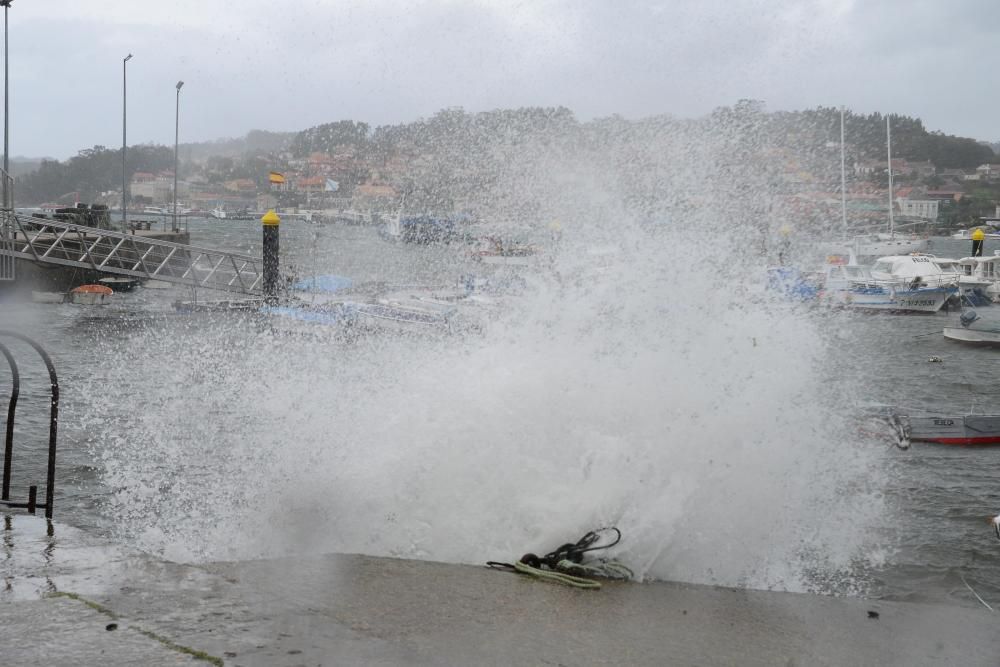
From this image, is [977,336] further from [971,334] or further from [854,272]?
[854,272]

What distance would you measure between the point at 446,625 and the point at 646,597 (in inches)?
68.2

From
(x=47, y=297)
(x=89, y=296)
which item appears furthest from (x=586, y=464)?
(x=47, y=297)

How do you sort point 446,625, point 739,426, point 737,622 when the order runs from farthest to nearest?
point 739,426
point 737,622
point 446,625

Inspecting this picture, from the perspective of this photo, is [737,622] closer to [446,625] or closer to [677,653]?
[677,653]

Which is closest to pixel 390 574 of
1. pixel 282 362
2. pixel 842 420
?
pixel 842 420

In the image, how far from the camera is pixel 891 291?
42.7 meters

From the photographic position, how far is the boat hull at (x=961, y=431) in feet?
55.3

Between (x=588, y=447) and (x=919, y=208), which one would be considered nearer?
(x=588, y=447)

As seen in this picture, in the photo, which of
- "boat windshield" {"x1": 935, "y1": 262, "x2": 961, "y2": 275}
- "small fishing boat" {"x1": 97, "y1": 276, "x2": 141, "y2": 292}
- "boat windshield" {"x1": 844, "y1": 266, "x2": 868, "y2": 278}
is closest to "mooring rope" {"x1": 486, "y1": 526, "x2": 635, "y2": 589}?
"small fishing boat" {"x1": 97, "y1": 276, "x2": 141, "y2": 292}

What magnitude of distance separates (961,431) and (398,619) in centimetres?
1444

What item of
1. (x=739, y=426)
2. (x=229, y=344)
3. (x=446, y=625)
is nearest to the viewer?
(x=446, y=625)

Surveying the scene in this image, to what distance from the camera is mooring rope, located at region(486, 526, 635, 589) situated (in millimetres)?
6477

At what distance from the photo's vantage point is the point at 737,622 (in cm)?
595

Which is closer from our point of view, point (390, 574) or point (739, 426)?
point (390, 574)
